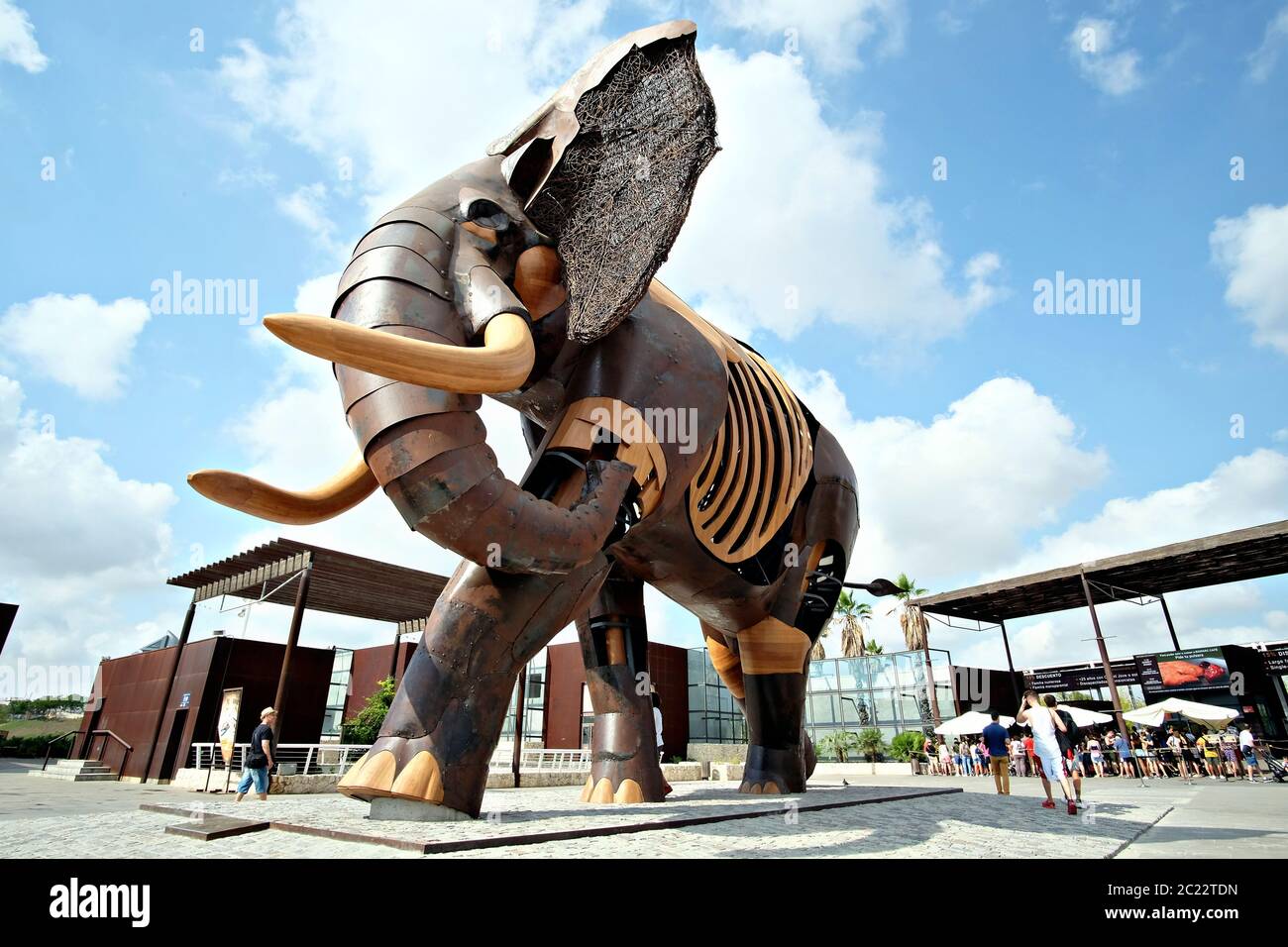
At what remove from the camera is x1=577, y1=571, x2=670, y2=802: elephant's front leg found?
5844mm

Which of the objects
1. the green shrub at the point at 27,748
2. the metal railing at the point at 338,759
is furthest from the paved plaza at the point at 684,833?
the green shrub at the point at 27,748

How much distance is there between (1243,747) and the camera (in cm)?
1748

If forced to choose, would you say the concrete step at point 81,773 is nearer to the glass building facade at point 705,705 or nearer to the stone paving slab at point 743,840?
the glass building facade at point 705,705

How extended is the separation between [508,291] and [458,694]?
214 cm

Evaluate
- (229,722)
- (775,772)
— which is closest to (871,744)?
(775,772)

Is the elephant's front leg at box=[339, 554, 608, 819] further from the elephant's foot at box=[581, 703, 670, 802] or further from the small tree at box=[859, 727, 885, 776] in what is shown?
the small tree at box=[859, 727, 885, 776]

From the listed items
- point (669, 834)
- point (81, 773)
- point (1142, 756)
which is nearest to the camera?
point (669, 834)

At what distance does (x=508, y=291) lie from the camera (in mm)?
3850

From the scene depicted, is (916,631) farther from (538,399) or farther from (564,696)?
(538,399)

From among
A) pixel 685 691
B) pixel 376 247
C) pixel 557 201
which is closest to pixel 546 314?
pixel 557 201
